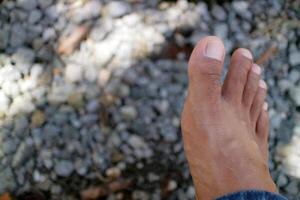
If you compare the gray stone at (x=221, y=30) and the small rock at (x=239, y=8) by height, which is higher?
the small rock at (x=239, y=8)

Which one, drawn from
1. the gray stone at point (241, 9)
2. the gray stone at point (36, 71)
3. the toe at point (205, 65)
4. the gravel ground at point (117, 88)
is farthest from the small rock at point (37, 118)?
the gray stone at point (241, 9)

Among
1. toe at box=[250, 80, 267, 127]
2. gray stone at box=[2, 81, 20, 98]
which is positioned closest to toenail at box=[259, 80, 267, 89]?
toe at box=[250, 80, 267, 127]

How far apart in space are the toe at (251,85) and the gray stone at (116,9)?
430mm

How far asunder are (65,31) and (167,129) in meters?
0.44

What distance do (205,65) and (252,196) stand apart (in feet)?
1.16

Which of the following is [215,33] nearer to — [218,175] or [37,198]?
[218,175]

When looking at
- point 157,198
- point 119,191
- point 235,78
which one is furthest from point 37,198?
point 235,78

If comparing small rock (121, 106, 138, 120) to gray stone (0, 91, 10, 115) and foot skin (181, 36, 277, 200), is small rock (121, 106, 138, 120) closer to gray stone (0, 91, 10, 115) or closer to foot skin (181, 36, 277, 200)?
foot skin (181, 36, 277, 200)

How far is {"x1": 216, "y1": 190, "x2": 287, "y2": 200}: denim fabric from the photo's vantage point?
1515 millimetres

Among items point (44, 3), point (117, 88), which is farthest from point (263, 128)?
point (44, 3)

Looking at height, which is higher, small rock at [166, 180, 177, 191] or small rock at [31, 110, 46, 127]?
small rock at [31, 110, 46, 127]

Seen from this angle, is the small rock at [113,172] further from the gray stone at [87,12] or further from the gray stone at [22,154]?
the gray stone at [87,12]

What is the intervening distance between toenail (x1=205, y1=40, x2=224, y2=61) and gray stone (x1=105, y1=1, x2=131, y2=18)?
1.38ft

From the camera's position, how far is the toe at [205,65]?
5.30ft
